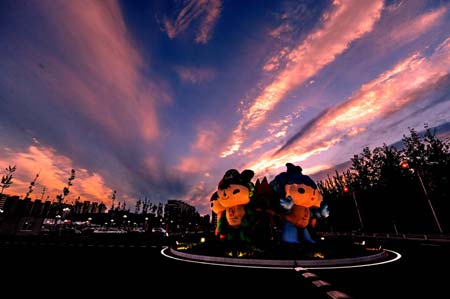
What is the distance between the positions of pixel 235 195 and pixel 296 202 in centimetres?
373

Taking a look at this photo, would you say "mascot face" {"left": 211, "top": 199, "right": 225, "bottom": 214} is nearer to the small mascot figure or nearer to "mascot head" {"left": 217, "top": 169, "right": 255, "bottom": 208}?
the small mascot figure

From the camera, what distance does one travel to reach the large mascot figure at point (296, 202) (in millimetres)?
13125

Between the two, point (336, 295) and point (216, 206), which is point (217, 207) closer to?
point (216, 206)

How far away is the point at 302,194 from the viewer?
13.4 meters

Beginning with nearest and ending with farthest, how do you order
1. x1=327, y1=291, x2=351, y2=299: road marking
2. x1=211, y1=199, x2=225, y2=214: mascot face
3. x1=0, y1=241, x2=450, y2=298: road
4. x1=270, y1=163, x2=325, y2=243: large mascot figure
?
x1=327, y1=291, x2=351, y2=299: road marking, x1=0, y1=241, x2=450, y2=298: road, x1=270, y1=163, x2=325, y2=243: large mascot figure, x1=211, y1=199, x2=225, y2=214: mascot face

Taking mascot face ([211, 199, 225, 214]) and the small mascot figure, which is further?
mascot face ([211, 199, 225, 214])

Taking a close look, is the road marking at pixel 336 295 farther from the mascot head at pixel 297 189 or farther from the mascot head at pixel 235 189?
the mascot head at pixel 235 189

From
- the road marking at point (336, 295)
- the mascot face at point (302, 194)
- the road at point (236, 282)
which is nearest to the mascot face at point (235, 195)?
the mascot face at point (302, 194)

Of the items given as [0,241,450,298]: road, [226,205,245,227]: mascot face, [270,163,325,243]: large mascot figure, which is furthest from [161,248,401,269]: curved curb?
[226,205,245,227]: mascot face

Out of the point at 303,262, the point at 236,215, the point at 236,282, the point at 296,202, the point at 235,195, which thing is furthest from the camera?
the point at 236,215

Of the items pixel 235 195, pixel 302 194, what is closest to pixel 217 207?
pixel 235 195

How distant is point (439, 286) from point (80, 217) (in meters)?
135

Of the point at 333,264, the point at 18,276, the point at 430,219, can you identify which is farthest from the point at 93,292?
the point at 430,219

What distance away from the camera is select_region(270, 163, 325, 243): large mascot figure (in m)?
13.1
